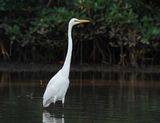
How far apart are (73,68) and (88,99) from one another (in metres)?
9.56

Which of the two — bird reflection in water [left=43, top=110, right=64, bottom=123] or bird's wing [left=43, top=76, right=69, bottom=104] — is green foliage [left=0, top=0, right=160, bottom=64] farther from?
bird reflection in water [left=43, top=110, right=64, bottom=123]

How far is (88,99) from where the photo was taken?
18031mm

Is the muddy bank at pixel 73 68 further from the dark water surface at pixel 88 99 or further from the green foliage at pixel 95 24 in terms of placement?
the dark water surface at pixel 88 99

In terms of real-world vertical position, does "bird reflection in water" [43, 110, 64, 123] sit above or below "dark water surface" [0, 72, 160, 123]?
below

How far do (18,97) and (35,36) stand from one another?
411 inches

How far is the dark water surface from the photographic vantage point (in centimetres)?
1470

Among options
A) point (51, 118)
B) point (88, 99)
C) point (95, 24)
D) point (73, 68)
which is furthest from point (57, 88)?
point (95, 24)

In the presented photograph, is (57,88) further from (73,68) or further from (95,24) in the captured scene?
(95,24)

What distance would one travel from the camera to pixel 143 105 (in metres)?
16.9

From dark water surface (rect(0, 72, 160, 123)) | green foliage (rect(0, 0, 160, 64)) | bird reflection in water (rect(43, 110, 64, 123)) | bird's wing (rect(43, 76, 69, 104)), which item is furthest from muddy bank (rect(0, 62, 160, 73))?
bird reflection in water (rect(43, 110, 64, 123))

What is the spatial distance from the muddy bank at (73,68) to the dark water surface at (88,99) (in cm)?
124

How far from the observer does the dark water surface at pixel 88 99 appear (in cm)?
1470

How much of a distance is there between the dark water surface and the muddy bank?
1.24 metres

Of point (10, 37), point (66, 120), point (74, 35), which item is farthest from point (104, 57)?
point (66, 120)
